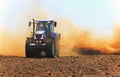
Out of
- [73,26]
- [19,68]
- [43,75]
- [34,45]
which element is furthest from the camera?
Result: [73,26]

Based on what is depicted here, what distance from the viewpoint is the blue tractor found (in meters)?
30.6

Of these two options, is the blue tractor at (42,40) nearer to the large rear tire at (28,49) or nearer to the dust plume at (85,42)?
the large rear tire at (28,49)

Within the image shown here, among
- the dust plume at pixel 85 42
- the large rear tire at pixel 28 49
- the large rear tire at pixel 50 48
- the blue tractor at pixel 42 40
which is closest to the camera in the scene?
the large rear tire at pixel 50 48

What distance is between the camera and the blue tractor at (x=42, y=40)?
30.6m

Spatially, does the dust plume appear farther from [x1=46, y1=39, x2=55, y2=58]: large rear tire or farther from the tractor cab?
[x1=46, y1=39, x2=55, y2=58]: large rear tire

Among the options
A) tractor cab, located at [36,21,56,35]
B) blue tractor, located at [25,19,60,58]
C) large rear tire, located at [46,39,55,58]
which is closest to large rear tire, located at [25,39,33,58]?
blue tractor, located at [25,19,60,58]

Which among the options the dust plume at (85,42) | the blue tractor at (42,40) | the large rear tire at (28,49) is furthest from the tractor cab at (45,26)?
the dust plume at (85,42)

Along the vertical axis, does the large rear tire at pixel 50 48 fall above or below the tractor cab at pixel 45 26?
below

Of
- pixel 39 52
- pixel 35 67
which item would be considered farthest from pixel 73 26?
pixel 35 67

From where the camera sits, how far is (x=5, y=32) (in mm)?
42375

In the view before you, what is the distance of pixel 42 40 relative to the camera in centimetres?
3105

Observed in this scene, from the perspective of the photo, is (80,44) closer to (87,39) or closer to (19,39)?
(87,39)

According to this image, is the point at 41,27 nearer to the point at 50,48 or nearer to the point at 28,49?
the point at 28,49

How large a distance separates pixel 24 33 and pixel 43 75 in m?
21.5
